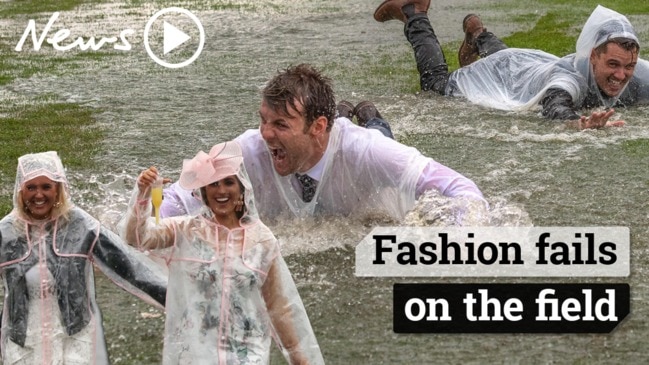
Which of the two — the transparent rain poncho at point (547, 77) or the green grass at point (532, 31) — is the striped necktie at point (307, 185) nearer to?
the transparent rain poncho at point (547, 77)

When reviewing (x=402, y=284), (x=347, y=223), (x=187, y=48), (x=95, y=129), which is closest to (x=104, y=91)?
(x=95, y=129)

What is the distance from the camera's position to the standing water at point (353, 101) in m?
4.71

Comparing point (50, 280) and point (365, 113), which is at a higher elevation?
point (365, 113)

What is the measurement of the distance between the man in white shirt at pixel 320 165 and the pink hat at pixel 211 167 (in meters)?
1.32

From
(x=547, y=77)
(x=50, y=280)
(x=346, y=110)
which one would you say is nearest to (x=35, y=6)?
(x=547, y=77)

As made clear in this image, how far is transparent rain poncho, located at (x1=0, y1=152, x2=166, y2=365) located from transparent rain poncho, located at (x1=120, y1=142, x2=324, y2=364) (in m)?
0.18

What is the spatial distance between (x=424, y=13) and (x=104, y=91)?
2.46 m

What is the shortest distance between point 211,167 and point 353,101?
517cm

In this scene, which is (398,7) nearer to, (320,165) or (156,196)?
(320,165)

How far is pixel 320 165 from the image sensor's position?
5.74m

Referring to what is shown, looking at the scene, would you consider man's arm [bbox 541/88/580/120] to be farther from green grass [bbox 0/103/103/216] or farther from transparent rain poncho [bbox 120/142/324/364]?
transparent rain poncho [bbox 120/142/324/364]

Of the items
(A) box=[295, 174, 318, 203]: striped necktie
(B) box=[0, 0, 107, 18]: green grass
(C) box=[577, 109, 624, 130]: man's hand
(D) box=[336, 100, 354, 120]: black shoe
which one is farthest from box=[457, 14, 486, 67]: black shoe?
(B) box=[0, 0, 107, 18]: green grass

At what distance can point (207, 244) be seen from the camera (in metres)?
4.02

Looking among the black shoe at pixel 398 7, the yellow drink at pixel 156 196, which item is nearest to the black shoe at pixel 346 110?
the black shoe at pixel 398 7
